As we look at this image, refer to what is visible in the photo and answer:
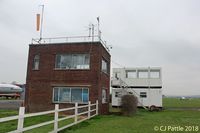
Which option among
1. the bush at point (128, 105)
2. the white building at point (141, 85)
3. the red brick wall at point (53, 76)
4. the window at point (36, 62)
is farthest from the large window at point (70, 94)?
the white building at point (141, 85)

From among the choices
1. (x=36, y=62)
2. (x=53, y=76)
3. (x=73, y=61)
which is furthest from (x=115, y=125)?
(x=36, y=62)

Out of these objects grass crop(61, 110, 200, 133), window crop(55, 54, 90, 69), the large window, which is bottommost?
grass crop(61, 110, 200, 133)

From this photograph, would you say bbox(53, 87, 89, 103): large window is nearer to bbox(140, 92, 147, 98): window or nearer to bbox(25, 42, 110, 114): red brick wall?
bbox(25, 42, 110, 114): red brick wall

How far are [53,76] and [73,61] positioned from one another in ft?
7.35

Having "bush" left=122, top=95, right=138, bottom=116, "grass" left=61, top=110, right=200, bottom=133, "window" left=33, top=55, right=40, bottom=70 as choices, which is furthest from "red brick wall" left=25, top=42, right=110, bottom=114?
"grass" left=61, top=110, right=200, bottom=133

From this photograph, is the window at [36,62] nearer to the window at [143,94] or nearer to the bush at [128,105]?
the bush at [128,105]

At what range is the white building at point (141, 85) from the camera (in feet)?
113

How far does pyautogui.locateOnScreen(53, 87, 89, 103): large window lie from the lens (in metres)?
21.5

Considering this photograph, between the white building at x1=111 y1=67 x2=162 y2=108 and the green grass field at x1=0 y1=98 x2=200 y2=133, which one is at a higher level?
the white building at x1=111 y1=67 x2=162 y2=108

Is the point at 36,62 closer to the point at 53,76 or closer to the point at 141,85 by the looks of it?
the point at 53,76

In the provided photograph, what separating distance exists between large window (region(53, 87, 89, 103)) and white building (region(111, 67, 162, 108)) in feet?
40.9

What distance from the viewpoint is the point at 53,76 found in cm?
2241

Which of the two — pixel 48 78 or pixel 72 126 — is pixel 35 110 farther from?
pixel 72 126

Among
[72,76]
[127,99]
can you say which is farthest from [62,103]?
[127,99]
